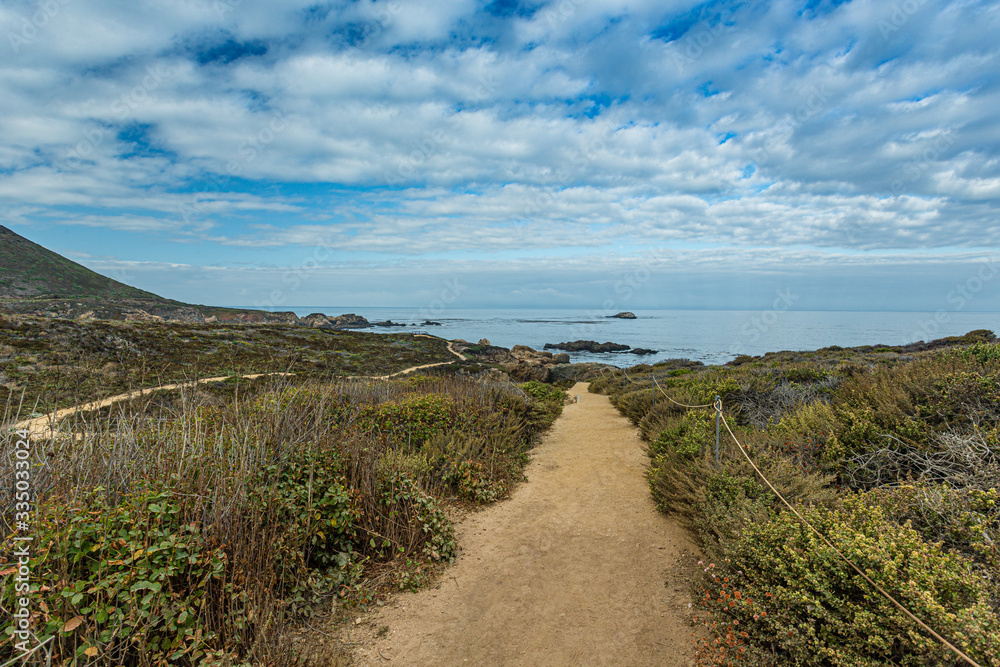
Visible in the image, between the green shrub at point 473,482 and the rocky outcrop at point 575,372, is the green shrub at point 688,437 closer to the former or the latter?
the green shrub at point 473,482

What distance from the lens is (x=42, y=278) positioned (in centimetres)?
5469

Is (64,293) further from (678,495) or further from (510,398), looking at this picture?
(678,495)

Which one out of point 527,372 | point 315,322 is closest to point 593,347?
point 527,372

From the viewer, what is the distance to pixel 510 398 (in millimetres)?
9477

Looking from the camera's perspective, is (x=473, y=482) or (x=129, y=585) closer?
(x=129, y=585)

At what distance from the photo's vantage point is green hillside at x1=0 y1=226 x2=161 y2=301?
49781mm

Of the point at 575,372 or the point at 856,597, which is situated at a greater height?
the point at 856,597

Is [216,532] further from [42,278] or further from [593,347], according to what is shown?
[42,278]

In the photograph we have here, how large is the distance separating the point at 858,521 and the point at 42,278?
80537mm

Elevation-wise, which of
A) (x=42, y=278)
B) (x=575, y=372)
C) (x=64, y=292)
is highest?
(x=42, y=278)

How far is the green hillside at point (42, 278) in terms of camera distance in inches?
1960

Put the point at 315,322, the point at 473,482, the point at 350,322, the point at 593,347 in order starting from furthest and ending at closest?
the point at 350,322 < the point at 315,322 < the point at 593,347 < the point at 473,482

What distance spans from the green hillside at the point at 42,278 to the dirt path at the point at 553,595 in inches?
2627

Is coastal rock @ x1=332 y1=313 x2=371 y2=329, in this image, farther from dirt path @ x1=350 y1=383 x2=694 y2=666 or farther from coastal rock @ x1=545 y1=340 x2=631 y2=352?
dirt path @ x1=350 y1=383 x2=694 y2=666
